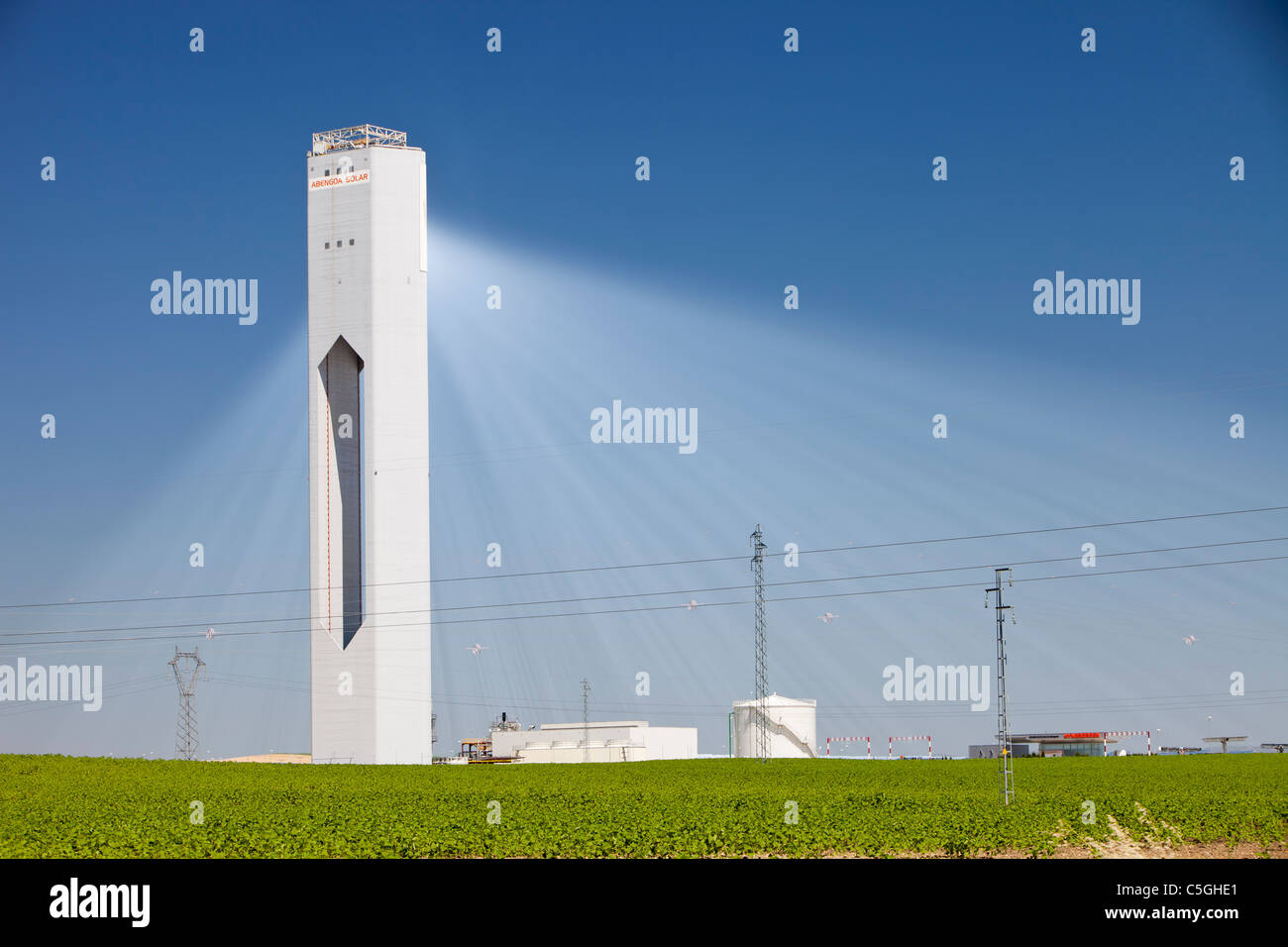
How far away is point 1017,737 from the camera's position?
185000mm

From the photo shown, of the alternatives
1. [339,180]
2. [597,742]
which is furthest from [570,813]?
[597,742]

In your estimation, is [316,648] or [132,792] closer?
[132,792]

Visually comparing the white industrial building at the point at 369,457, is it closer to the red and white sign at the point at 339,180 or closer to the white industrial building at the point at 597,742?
the red and white sign at the point at 339,180

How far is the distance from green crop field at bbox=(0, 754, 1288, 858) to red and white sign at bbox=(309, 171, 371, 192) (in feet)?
186

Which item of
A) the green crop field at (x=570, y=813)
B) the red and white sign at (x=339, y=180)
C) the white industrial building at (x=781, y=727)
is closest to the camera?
the green crop field at (x=570, y=813)

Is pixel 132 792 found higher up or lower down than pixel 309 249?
lower down

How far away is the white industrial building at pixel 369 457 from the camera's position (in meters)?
111

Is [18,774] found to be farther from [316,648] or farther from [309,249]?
[309,249]

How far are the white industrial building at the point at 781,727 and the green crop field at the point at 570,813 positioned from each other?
1880 inches

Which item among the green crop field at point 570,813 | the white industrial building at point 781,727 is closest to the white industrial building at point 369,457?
the green crop field at point 570,813

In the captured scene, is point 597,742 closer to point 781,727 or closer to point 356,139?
point 781,727
